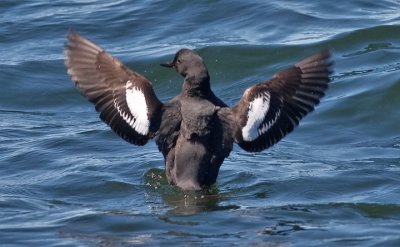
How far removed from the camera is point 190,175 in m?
10.7

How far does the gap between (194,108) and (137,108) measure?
1.71ft

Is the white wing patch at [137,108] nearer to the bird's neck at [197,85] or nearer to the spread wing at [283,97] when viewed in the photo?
the bird's neck at [197,85]

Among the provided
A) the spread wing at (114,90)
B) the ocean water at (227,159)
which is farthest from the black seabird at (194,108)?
the ocean water at (227,159)

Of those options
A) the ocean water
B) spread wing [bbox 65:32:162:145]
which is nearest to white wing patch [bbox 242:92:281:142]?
the ocean water

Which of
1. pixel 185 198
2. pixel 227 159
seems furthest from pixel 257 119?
pixel 227 159

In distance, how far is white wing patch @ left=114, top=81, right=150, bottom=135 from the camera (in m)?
10.7

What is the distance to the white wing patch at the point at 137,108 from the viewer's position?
35.0ft

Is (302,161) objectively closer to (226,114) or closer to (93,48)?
(226,114)

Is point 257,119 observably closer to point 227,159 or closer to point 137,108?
point 137,108

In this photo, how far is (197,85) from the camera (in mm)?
10547

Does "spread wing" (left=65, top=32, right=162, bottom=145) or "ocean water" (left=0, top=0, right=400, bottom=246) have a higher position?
"spread wing" (left=65, top=32, right=162, bottom=145)

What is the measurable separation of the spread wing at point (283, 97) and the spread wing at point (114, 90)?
77 centimetres

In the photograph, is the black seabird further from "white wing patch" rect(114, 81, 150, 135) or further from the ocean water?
the ocean water

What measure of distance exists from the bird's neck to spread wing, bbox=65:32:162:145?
297 mm
